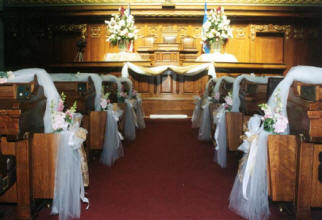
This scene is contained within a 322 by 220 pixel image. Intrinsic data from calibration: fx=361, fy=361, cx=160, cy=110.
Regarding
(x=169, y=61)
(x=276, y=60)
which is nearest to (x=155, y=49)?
(x=169, y=61)

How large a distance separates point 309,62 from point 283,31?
1250mm

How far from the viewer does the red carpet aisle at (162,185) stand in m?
2.76

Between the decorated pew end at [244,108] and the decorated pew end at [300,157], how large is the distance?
1.05 m

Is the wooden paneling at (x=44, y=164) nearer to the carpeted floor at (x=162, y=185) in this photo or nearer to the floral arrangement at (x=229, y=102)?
the carpeted floor at (x=162, y=185)

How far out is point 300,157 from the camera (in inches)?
94.8

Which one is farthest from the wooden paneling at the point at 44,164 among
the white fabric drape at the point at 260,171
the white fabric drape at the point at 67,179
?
the white fabric drape at the point at 260,171

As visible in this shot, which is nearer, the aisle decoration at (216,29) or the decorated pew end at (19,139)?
the decorated pew end at (19,139)

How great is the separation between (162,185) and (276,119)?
4.38 ft

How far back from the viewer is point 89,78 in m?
4.14

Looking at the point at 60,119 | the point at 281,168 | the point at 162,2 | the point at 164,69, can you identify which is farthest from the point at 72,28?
the point at 281,168

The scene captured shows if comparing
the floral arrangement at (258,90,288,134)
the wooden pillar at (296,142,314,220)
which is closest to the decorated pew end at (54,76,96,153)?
the floral arrangement at (258,90,288,134)

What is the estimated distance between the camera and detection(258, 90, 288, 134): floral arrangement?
8.46ft

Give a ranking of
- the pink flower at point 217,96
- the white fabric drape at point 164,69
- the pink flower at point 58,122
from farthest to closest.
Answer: the white fabric drape at point 164,69 → the pink flower at point 217,96 → the pink flower at point 58,122

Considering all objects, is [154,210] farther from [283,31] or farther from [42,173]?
[283,31]
